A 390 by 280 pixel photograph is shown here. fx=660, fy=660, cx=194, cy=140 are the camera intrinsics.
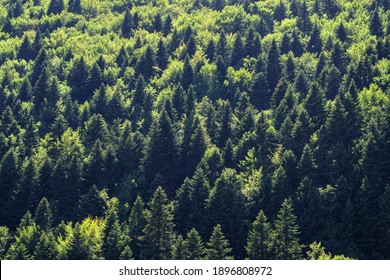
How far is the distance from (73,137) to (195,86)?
41916 millimetres

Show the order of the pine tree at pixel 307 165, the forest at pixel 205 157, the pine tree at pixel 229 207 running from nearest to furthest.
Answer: the forest at pixel 205 157
the pine tree at pixel 229 207
the pine tree at pixel 307 165

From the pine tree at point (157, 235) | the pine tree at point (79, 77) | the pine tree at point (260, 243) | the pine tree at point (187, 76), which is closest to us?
the pine tree at point (260, 243)

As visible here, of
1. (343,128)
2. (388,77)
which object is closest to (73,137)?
(343,128)

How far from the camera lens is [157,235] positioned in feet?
329

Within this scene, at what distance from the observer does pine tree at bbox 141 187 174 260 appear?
99562 mm

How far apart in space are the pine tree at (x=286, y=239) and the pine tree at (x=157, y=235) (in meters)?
16.5

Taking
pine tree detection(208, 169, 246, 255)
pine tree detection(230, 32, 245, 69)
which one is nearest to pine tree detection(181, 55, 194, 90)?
pine tree detection(230, 32, 245, 69)

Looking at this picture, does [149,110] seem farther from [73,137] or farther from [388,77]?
[388,77]

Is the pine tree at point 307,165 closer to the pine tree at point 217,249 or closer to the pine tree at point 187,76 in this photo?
the pine tree at point 217,249

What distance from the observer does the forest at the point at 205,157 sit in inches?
3925

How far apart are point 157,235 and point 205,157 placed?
86.3ft

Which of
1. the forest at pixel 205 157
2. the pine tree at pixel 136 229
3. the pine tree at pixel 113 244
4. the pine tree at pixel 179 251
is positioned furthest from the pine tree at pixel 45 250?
the pine tree at pixel 179 251

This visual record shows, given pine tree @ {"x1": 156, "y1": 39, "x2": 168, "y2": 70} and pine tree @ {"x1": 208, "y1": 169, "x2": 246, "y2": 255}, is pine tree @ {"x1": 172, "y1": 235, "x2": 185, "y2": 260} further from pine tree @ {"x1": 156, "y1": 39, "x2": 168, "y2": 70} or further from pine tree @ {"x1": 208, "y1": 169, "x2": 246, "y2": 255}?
pine tree @ {"x1": 156, "y1": 39, "x2": 168, "y2": 70}

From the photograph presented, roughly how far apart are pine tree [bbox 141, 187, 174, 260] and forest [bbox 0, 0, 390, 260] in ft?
0.59
